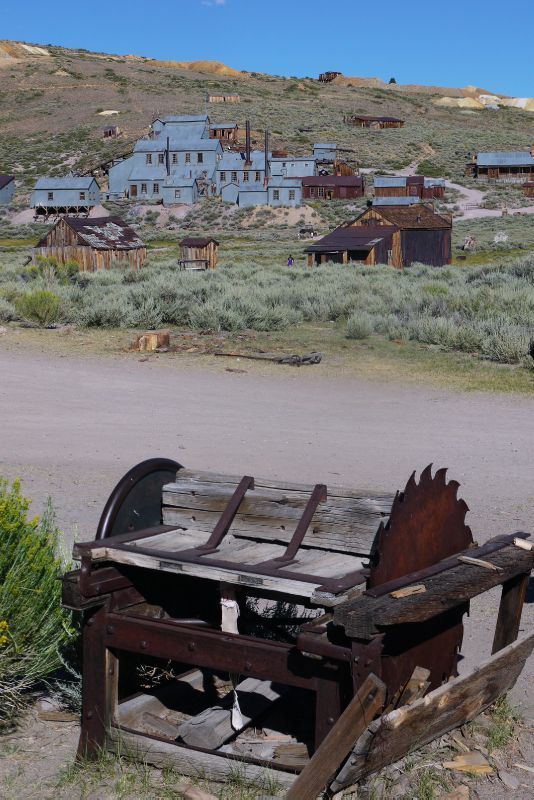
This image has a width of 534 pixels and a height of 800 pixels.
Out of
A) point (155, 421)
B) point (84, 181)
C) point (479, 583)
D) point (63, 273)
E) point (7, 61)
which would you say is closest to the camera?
point (479, 583)

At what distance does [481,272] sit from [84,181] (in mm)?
51609

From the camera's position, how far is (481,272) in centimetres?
3044

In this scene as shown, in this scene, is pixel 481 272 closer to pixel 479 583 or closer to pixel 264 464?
pixel 264 464

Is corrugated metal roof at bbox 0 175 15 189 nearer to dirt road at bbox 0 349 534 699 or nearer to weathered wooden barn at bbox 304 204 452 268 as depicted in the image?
weathered wooden barn at bbox 304 204 452 268

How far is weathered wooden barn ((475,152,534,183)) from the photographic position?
88.0 m

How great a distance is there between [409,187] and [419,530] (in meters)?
76.3

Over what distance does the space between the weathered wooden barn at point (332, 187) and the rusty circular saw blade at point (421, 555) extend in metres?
76.3

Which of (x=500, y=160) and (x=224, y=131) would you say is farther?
(x=224, y=131)

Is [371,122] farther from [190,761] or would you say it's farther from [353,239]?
[190,761]

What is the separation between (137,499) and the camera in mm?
4449

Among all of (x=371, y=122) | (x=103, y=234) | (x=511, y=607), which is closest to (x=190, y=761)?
(x=511, y=607)

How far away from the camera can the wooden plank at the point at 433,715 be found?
10.9 ft

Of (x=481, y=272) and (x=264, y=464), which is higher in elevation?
(x=481, y=272)

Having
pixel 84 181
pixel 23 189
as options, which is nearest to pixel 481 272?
pixel 84 181
